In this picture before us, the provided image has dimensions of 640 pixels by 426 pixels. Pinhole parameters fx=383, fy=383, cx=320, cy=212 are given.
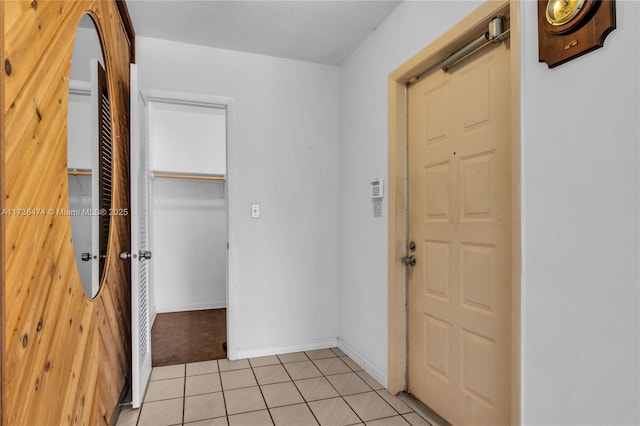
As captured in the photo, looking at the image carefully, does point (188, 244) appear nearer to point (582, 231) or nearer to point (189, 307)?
point (189, 307)

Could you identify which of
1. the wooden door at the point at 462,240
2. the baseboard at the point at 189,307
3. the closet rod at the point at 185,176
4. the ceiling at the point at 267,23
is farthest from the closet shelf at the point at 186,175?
the wooden door at the point at 462,240

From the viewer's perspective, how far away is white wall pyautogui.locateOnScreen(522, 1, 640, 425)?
1154 mm

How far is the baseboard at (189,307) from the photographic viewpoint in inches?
180

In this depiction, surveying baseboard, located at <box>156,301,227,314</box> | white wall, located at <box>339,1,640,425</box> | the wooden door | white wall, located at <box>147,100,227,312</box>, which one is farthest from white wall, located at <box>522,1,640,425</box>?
baseboard, located at <box>156,301,227,314</box>

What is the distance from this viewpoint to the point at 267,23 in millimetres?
2662

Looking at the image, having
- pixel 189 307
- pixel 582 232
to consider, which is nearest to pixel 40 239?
pixel 582 232

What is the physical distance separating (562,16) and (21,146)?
171 centimetres

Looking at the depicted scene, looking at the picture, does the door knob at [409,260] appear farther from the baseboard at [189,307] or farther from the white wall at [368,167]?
the baseboard at [189,307]

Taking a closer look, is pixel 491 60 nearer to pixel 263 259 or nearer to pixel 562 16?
pixel 562 16

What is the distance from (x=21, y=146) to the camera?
0.99m

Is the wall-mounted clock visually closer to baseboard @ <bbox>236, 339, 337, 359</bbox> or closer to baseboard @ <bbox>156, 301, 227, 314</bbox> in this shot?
baseboard @ <bbox>236, 339, 337, 359</bbox>

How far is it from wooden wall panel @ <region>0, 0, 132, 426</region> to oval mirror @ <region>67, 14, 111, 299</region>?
0.07 m

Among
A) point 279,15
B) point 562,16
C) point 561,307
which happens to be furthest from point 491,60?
point 279,15

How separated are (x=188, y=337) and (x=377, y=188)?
2.32 metres
